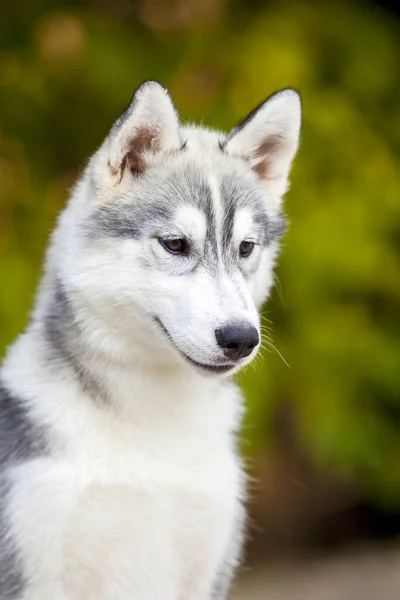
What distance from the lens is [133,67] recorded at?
6.18 m

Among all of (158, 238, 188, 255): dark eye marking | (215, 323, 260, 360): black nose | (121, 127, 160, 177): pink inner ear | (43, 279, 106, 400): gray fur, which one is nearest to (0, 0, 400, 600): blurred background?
(43, 279, 106, 400): gray fur

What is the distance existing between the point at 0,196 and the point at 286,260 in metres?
1.74

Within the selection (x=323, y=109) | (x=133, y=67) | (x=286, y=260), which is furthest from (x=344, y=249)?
(x=133, y=67)

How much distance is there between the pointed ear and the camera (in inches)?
143

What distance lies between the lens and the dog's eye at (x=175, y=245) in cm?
331

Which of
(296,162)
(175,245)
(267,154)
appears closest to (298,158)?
(296,162)

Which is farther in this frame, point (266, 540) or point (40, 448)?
point (266, 540)

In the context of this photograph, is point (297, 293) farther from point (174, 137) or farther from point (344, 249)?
point (174, 137)

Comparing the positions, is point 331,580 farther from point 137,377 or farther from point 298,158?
point 137,377

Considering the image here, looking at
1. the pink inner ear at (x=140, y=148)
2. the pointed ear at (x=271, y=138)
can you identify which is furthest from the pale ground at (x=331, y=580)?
the pink inner ear at (x=140, y=148)

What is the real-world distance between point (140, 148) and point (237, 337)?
843 mm

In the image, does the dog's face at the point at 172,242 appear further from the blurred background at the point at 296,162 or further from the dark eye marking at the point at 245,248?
the blurred background at the point at 296,162

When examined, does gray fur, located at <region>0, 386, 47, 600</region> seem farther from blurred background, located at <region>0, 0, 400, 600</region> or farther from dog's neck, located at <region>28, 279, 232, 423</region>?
blurred background, located at <region>0, 0, 400, 600</region>

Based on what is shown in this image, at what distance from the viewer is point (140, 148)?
3512mm
